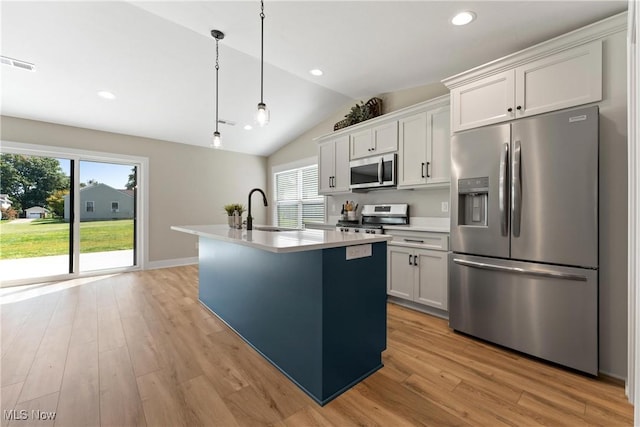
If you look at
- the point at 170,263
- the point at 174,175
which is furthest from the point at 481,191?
the point at 170,263

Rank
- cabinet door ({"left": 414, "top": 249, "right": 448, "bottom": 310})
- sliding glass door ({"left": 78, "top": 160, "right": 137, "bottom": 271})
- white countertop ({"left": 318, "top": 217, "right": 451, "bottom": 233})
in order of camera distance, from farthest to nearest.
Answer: sliding glass door ({"left": 78, "top": 160, "right": 137, "bottom": 271}) → white countertop ({"left": 318, "top": 217, "right": 451, "bottom": 233}) → cabinet door ({"left": 414, "top": 249, "right": 448, "bottom": 310})

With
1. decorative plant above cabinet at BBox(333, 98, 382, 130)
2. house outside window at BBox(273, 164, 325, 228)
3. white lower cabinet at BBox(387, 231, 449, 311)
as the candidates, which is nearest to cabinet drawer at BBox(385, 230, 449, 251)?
white lower cabinet at BBox(387, 231, 449, 311)

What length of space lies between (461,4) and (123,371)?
3.60 metres

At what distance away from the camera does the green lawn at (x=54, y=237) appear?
4004 mm

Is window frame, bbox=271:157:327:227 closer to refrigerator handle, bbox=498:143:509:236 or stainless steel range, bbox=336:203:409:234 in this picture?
stainless steel range, bbox=336:203:409:234

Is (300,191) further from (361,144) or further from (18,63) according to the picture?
(18,63)

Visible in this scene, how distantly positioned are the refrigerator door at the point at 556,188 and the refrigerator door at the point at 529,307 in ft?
0.44

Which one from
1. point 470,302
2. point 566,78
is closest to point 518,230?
point 470,302

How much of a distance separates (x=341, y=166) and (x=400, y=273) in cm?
181

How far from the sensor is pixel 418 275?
299 cm

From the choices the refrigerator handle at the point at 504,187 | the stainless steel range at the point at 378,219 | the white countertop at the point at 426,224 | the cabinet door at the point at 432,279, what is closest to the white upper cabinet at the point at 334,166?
the stainless steel range at the point at 378,219

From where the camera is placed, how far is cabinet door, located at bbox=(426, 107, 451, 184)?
295 cm

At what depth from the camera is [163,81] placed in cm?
358

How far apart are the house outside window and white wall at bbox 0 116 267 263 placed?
66 centimetres
